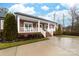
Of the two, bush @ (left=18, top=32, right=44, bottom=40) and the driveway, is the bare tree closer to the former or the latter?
the driveway

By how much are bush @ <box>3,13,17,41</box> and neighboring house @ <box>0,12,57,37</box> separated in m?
0.11

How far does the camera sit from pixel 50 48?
4770 mm

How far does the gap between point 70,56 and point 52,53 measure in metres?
0.45

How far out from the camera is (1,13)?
485 centimetres

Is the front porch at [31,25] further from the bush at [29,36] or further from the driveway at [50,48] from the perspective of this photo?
the driveway at [50,48]

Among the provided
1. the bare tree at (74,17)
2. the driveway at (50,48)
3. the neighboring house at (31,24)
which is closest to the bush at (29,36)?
the neighboring house at (31,24)

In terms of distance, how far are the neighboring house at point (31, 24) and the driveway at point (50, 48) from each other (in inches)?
12.7

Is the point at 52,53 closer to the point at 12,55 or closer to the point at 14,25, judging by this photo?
the point at 12,55

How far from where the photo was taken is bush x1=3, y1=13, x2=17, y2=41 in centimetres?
491

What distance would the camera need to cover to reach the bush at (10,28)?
4910 millimetres

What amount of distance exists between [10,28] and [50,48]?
1257 mm

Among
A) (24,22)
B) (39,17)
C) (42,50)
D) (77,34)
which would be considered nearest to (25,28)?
(24,22)

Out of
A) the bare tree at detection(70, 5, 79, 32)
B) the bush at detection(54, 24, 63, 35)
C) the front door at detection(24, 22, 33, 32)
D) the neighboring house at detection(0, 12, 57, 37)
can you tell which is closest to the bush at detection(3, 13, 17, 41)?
the neighboring house at detection(0, 12, 57, 37)

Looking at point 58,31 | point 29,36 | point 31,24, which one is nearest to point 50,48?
point 58,31
